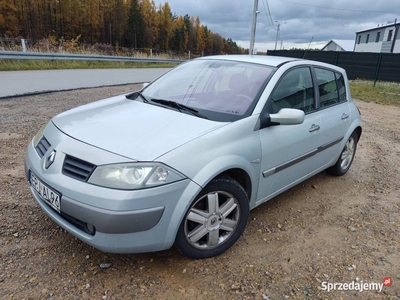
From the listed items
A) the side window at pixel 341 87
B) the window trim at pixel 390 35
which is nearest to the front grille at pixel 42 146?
the side window at pixel 341 87

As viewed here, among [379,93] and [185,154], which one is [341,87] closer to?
[185,154]

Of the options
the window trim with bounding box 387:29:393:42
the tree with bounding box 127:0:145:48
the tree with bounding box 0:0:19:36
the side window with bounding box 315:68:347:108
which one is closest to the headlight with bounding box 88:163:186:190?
the side window with bounding box 315:68:347:108

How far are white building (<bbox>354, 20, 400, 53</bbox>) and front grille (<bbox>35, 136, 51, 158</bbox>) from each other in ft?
159

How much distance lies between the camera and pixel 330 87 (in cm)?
372

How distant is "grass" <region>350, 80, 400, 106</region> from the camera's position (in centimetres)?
1187

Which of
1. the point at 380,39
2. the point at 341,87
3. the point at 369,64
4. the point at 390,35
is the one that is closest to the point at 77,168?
the point at 341,87

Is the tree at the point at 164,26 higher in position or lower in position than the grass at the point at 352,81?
higher

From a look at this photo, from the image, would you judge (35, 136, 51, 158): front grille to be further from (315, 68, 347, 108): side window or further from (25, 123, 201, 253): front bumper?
(315, 68, 347, 108): side window

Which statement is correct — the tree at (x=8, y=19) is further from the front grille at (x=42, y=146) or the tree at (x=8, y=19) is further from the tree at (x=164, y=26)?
the front grille at (x=42, y=146)

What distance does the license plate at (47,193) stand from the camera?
2.03 metres

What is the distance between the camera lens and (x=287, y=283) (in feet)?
7.24

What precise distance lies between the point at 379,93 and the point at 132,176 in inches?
587

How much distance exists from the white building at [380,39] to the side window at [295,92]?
46.3 metres

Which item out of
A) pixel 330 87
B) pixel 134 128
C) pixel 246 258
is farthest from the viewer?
pixel 330 87
